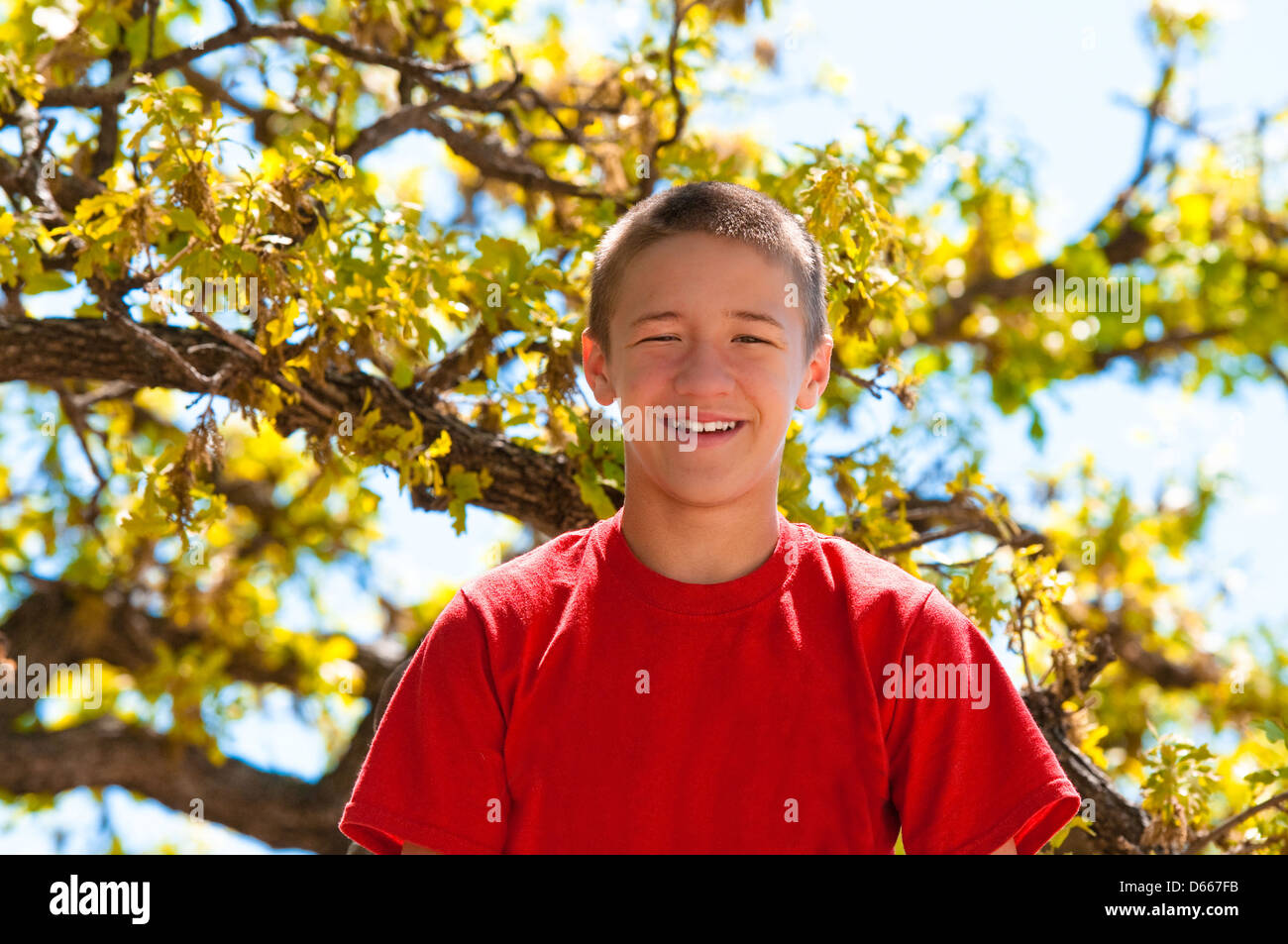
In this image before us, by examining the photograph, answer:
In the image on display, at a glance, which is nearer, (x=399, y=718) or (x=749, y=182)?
(x=399, y=718)

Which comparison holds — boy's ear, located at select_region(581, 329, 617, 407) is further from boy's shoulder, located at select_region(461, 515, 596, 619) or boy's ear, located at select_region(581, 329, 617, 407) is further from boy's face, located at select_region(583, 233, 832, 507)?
boy's shoulder, located at select_region(461, 515, 596, 619)

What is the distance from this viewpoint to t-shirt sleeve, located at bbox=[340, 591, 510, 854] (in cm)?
182

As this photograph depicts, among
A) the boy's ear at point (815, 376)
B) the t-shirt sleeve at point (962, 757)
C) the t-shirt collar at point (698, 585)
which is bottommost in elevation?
the t-shirt sleeve at point (962, 757)

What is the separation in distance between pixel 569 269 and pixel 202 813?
3359 mm

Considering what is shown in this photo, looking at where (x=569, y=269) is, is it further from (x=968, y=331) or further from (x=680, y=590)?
(x=968, y=331)

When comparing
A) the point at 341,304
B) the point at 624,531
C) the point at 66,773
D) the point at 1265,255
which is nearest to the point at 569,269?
the point at 341,304

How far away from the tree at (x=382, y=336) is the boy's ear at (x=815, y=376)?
0.68m

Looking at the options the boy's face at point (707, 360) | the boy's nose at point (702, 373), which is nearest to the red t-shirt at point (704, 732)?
the boy's face at point (707, 360)

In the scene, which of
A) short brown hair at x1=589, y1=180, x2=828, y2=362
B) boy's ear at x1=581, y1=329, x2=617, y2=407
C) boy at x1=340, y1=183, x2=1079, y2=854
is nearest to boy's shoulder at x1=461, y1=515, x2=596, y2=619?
boy at x1=340, y1=183, x2=1079, y2=854

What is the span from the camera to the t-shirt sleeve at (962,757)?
184 centimetres

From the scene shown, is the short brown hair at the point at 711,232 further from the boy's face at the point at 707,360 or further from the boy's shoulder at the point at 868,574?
the boy's shoulder at the point at 868,574

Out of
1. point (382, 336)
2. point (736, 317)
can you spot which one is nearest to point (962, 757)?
point (736, 317)

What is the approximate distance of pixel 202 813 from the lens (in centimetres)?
562

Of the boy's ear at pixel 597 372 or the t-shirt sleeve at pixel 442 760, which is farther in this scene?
the boy's ear at pixel 597 372
